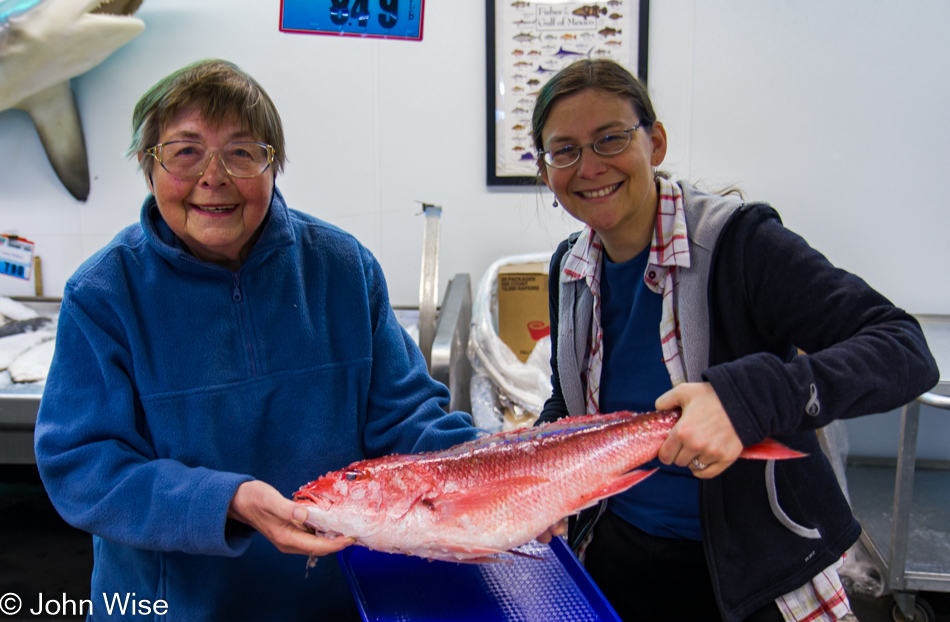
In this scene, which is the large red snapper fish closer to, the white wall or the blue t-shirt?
the blue t-shirt

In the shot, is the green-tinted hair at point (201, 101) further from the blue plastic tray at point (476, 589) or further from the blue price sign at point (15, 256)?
the blue price sign at point (15, 256)

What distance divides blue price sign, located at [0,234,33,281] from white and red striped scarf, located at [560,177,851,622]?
312 cm

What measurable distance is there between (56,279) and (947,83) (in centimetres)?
495

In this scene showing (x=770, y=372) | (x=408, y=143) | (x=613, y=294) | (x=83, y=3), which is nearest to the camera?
(x=770, y=372)

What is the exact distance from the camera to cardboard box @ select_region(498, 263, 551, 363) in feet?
9.76

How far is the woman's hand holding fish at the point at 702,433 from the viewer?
98cm

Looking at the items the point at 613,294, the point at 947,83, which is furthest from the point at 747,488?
the point at 947,83

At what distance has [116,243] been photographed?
4.25 feet

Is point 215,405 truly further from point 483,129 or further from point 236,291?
point 483,129

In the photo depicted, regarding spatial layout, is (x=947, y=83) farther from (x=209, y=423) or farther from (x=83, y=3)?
(x=83, y=3)

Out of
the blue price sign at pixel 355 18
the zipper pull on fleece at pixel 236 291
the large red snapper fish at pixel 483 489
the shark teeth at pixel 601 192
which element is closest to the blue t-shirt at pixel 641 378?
the shark teeth at pixel 601 192

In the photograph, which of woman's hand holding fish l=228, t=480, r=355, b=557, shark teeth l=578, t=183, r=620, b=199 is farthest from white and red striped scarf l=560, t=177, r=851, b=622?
woman's hand holding fish l=228, t=480, r=355, b=557

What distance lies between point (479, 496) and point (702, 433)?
0.42 metres

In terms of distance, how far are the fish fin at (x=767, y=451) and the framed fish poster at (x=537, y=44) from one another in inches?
90.7
